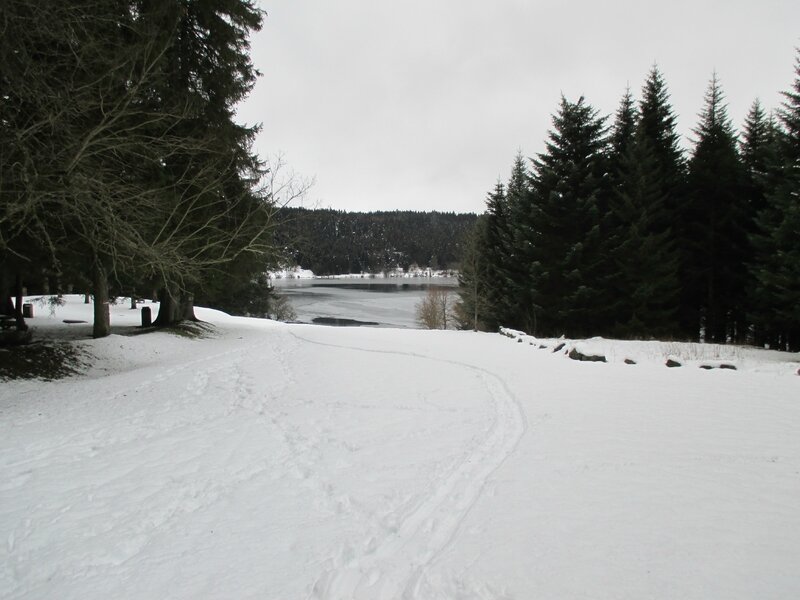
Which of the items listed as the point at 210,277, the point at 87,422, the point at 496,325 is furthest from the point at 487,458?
the point at 496,325

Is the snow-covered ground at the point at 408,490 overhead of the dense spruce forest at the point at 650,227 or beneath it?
beneath

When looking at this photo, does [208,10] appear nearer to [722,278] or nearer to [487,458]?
[487,458]

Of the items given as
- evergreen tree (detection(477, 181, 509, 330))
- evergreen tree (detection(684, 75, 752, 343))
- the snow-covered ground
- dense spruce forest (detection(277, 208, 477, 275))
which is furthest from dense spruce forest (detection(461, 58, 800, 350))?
dense spruce forest (detection(277, 208, 477, 275))

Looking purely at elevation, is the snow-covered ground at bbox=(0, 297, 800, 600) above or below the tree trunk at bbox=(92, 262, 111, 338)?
below

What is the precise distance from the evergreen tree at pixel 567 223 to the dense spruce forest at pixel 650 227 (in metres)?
0.05

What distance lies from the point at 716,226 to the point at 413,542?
73.6ft

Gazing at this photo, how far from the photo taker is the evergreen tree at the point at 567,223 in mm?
18641

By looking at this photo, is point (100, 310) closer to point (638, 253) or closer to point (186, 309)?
point (186, 309)

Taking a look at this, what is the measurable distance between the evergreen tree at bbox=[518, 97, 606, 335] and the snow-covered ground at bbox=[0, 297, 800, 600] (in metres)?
11.1

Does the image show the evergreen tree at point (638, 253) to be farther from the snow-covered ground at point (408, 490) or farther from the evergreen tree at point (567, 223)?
the snow-covered ground at point (408, 490)

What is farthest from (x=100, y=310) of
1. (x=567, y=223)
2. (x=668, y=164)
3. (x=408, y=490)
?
(x=668, y=164)

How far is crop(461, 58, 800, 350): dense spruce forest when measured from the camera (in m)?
17.7

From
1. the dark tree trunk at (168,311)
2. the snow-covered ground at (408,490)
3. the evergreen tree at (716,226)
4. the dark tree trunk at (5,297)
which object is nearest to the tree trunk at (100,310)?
the dark tree trunk at (5,297)

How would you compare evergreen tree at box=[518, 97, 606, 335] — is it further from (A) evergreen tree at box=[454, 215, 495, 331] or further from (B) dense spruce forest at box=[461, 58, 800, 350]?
(A) evergreen tree at box=[454, 215, 495, 331]
